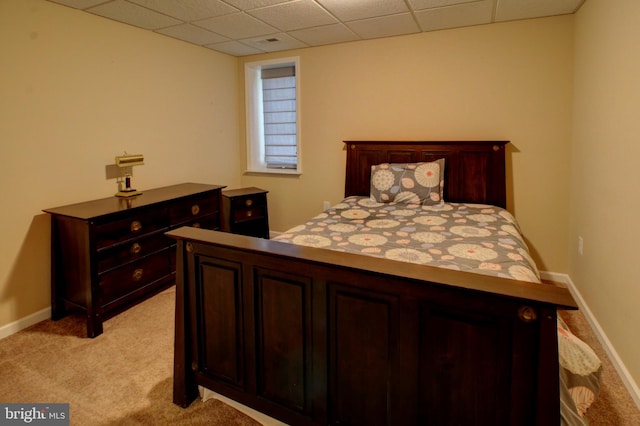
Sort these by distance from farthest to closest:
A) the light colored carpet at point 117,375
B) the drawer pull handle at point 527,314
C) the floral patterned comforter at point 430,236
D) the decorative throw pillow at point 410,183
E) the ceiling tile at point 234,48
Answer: the ceiling tile at point 234,48 < the decorative throw pillow at point 410,183 < the floral patterned comforter at point 430,236 < the light colored carpet at point 117,375 < the drawer pull handle at point 527,314

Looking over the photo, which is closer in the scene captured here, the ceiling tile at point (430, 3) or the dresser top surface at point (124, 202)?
the dresser top surface at point (124, 202)

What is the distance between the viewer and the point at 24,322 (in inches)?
102

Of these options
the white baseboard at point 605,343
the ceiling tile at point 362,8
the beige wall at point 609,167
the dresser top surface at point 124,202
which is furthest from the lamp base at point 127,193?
the white baseboard at point 605,343

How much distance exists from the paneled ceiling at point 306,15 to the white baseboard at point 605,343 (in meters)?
2.17

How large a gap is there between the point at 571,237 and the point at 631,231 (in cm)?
132

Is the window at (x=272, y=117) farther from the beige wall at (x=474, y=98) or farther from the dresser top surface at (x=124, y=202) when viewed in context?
the dresser top surface at (x=124, y=202)

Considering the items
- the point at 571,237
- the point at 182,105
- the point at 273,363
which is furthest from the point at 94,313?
the point at 571,237

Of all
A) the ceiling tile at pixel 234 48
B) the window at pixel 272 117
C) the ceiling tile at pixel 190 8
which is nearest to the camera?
the ceiling tile at pixel 190 8

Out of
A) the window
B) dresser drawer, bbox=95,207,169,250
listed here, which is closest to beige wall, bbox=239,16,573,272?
the window

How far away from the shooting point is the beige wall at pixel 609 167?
1.94 m

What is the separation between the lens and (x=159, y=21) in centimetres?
310

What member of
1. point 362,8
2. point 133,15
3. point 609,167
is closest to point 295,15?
point 362,8

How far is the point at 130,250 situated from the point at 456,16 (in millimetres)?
3092

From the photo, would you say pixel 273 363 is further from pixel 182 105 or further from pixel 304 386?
pixel 182 105
